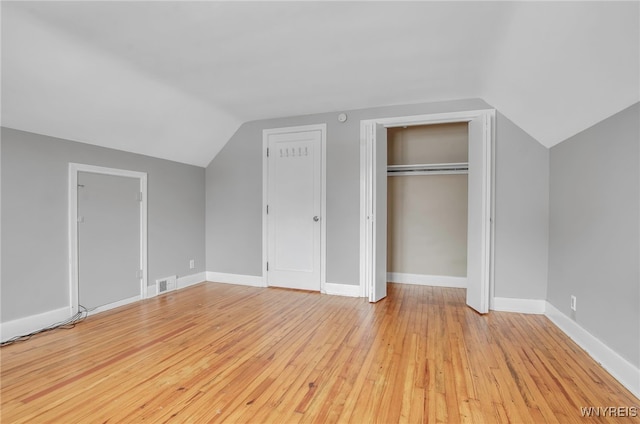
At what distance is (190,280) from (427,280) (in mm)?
3519

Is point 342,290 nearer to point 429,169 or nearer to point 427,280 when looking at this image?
point 427,280

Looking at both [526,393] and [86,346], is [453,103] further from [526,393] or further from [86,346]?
[86,346]

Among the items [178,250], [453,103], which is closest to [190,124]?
[178,250]

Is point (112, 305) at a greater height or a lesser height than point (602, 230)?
lesser

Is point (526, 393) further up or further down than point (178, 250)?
further down

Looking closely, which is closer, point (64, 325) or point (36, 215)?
point (36, 215)

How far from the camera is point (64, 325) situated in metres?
2.88

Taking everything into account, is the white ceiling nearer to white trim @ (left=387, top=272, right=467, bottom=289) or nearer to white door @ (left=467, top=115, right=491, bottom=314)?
white door @ (left=467, top=115, right=491, bottom=314)

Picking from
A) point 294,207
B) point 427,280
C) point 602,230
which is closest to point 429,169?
point 427,280

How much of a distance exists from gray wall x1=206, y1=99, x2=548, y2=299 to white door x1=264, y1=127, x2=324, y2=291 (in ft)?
0.49

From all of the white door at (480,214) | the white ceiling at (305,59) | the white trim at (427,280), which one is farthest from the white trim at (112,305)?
the white door at (480,214)

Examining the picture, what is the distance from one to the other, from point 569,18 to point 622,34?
273 mm

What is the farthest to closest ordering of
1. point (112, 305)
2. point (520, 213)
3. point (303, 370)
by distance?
point (112, 305) < point (520, 213) < point (303, 370)

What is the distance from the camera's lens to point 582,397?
Answer: 1790mm
